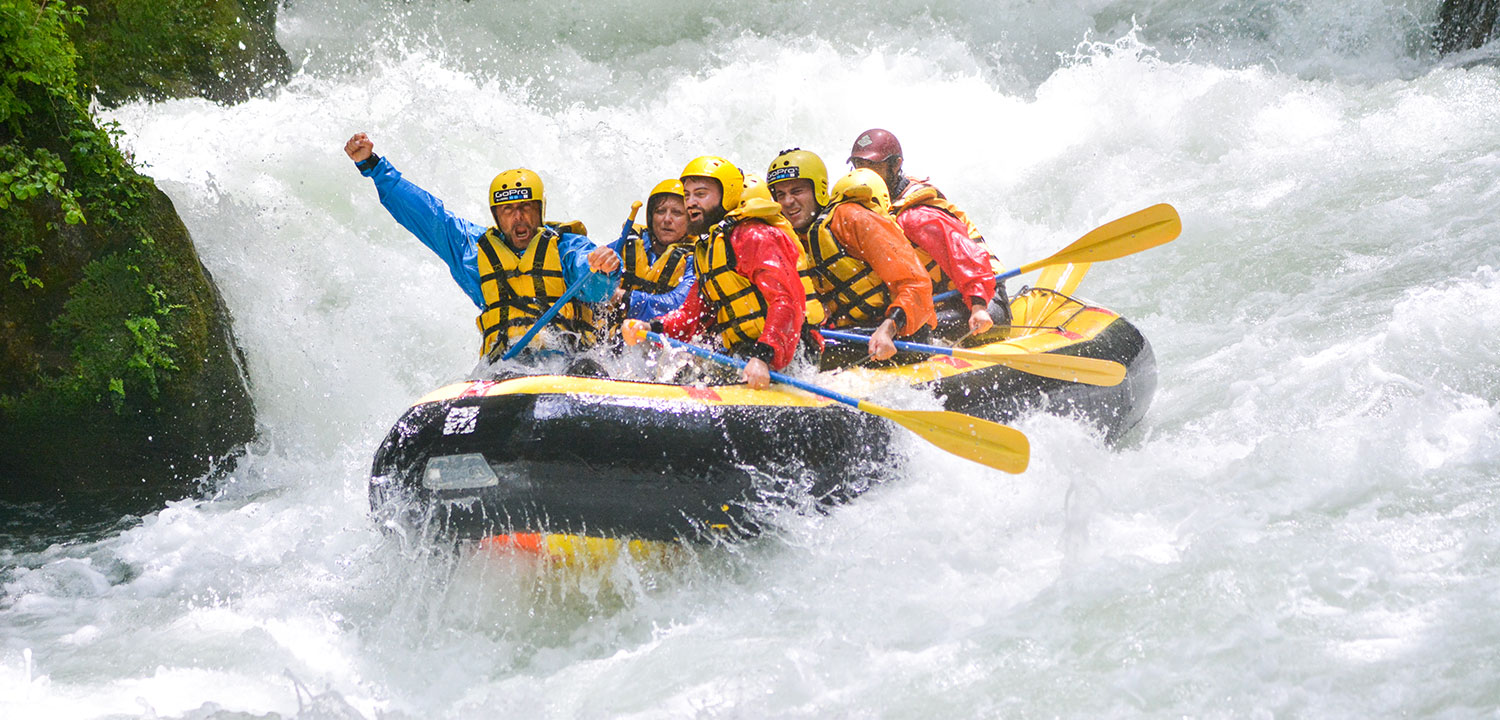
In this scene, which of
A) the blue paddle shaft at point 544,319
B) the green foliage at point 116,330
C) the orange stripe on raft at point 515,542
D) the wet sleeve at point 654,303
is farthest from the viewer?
the green foliage at point 116,330

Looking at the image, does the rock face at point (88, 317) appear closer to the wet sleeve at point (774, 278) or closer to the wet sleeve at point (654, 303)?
the wet sleeve at point (654, 303)

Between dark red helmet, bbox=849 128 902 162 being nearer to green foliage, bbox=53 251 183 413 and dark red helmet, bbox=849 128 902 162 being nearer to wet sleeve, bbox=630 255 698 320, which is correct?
wet sleeve, bbox=630 255 698 320

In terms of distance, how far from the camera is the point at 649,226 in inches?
181

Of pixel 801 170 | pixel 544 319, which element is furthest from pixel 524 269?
pixel 801 170

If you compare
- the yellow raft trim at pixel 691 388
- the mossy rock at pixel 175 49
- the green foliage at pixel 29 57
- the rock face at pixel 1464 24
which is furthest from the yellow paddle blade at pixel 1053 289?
the rock face at pixel 1464 24

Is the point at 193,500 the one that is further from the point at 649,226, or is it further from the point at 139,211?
the point at 649,226

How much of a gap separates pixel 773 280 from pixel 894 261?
645mm

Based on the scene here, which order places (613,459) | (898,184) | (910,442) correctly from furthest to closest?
(898,184) → (910,442) → (613,459)

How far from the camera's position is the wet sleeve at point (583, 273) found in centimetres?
422

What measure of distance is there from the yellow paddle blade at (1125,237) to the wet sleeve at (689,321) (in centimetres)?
154

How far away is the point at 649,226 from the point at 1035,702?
244 centimetres

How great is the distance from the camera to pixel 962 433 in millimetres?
3807

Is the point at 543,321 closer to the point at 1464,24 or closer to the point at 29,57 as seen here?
the point at 29,57

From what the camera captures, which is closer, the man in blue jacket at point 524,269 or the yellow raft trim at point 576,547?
the yellow raft trim at point 576,547
